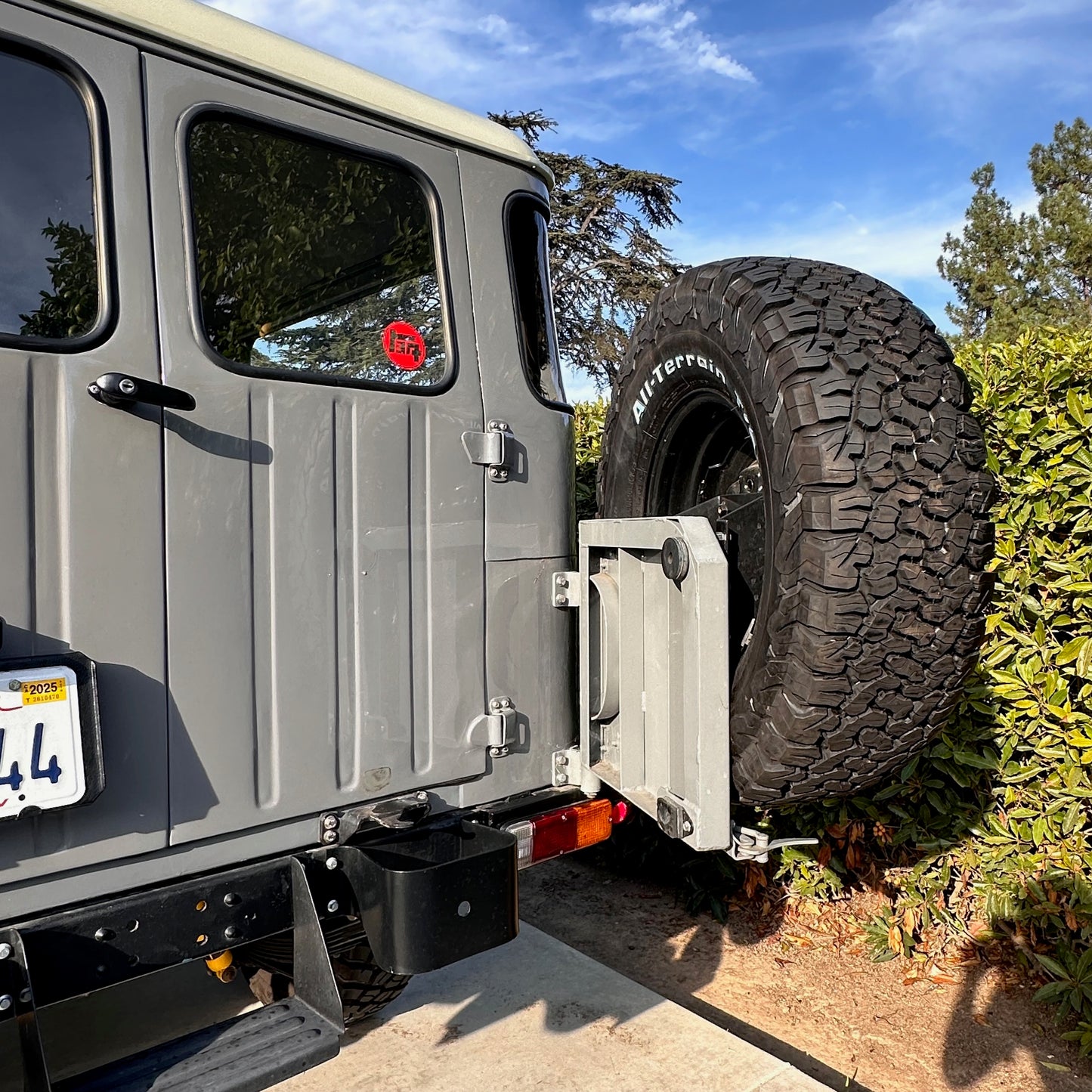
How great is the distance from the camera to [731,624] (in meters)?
2.70

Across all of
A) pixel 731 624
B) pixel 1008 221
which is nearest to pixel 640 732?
pixel 731 624

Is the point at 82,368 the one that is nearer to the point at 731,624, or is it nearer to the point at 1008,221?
the point at 731,624

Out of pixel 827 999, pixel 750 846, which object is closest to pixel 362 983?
pixel 750 846

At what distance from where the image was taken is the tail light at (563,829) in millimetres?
2537

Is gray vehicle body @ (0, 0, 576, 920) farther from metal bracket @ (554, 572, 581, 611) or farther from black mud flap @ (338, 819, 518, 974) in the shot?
black mud flap @ (338, 819, 518, 974)

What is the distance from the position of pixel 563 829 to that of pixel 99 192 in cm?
197

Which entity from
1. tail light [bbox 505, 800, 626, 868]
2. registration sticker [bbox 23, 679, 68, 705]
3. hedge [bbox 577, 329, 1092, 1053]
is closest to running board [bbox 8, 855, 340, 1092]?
registration sticker [bbox 23, 679, 68, 705]

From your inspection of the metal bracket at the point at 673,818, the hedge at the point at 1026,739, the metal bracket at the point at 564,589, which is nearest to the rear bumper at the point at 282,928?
the metal bracket at the point at 673,818

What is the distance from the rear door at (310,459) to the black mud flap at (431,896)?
0.58 feet

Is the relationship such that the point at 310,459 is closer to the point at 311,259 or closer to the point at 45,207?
the point at 311,259

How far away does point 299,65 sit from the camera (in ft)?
7.40

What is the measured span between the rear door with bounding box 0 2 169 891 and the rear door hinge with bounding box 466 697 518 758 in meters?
0.84

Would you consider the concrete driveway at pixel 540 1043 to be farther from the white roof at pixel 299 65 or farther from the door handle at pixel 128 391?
the white roof at pixel 299 65

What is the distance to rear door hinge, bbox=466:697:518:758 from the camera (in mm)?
2531
